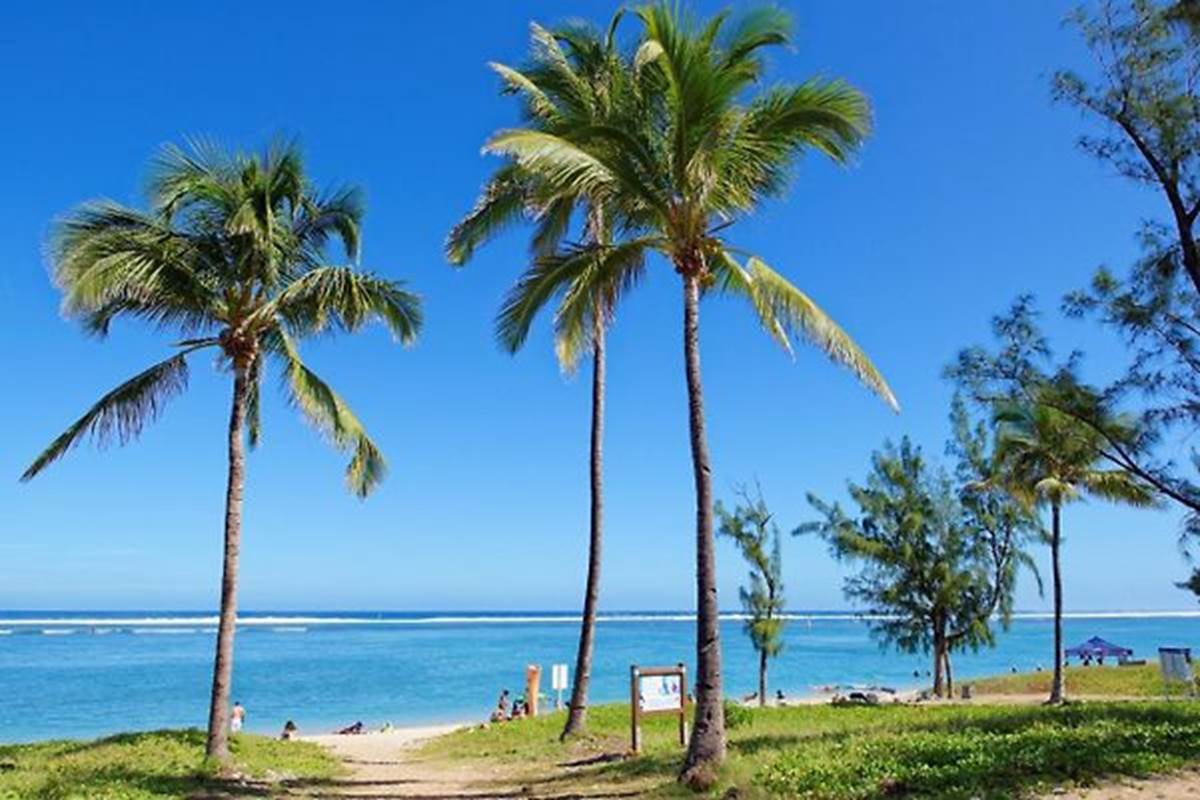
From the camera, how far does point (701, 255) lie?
1014 cm

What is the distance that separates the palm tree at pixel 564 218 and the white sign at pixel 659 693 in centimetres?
241

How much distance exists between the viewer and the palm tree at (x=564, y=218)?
36.3ft

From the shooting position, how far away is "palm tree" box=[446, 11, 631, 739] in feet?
36.3

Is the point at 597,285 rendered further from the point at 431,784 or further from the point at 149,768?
the point at 149,768

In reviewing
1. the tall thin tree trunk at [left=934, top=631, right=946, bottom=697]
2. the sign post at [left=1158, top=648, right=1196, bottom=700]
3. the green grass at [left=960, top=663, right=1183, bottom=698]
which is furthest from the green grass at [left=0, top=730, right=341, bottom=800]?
the green grass at [left=960, top=663, right=1183, bottom=698]

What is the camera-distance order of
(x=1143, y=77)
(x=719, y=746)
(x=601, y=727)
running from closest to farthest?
(x=719, y=746), (x=1143, y=77), (x=601, y=727)

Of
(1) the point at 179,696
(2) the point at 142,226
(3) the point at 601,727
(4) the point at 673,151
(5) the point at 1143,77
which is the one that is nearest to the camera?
(4) the point at 673,151

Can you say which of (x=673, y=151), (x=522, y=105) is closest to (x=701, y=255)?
(x=673, y=151)

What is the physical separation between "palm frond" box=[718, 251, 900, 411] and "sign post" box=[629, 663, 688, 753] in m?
5.10

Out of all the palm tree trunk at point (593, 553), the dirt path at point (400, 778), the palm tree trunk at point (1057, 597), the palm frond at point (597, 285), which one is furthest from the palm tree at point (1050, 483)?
the dirt path at point (400, 778)

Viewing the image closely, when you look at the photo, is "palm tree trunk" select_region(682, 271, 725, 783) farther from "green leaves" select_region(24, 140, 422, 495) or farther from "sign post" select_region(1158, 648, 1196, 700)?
"sign post" select_region(1158, 648, 1196, 700)

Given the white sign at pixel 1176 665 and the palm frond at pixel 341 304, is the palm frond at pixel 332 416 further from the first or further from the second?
the white sign at pixel 1176 665

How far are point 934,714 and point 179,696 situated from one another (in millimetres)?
31957

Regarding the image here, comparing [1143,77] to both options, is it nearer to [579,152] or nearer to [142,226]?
[579,152]
